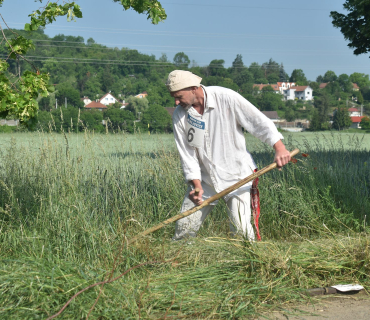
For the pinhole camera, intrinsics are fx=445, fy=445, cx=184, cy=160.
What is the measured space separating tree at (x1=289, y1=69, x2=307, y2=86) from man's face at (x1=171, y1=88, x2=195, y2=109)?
147 m

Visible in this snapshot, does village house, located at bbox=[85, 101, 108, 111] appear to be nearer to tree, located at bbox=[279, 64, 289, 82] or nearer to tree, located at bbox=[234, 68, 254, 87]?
tree, located at bbox=[234, 68, 254, 87]

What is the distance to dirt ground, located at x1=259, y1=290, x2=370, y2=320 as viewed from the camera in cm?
300

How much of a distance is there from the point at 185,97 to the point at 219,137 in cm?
48

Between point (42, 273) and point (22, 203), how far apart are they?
2.10 m

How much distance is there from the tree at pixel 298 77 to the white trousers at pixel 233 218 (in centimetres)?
14715

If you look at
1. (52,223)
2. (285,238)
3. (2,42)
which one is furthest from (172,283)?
(2,42)

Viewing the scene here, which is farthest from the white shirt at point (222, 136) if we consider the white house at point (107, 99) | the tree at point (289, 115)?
the tree at point (289, 115)

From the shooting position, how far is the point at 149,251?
3.78 m

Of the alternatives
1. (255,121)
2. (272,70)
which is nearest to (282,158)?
(255,121)

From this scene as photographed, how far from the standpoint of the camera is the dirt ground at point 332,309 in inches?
118

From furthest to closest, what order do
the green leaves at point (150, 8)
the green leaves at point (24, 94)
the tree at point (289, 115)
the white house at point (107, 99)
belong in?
the tree at point (289, 115) < the white house at point (107, 99) < the green leaves at point (150, 8) < the green leaves at point (24, 94)

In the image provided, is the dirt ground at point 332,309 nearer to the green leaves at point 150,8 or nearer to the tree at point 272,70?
the green leaves at point 150,8

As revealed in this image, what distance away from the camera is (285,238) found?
520 cm

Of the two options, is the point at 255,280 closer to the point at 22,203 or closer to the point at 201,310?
the point at 201,310
